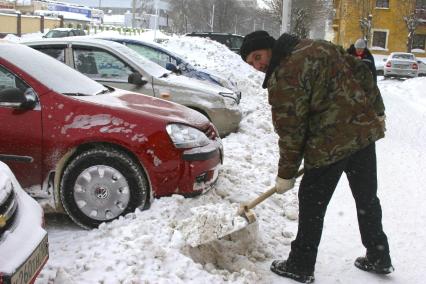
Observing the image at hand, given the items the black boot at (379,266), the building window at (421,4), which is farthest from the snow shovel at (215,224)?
the building window at (421,4)

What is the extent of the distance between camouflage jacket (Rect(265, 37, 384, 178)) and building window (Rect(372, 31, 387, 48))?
139ft

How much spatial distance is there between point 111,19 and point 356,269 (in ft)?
299

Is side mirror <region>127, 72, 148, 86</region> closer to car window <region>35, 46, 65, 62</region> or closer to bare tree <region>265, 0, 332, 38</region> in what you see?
car window <region>35, 46, 65, 62</region>

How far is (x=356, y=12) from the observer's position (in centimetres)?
4350

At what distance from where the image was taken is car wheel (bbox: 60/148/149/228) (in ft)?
14.0

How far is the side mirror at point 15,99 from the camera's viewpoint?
423 centimetres

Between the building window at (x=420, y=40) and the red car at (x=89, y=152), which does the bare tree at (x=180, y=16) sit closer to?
the building window at (x=420, y=40)

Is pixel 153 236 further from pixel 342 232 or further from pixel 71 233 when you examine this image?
pixel 342 232

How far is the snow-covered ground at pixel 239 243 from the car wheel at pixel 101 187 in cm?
16

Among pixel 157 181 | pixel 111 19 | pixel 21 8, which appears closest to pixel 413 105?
pixel 157 181

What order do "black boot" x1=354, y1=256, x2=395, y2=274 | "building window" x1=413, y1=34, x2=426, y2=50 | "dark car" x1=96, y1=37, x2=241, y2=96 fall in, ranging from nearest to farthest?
"black boot" x1=354, y1=256, x2=395, y2=274 → "dark car" x1=96, y1=37, x2=241, y2=96 → "building window" x1=413, y1=34, x2=426, y2=50

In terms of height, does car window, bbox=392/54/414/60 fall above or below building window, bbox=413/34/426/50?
below

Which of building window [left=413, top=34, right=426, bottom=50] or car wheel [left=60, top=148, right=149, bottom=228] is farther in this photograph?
building window [left=413, top=34, right=426, bottom=50]

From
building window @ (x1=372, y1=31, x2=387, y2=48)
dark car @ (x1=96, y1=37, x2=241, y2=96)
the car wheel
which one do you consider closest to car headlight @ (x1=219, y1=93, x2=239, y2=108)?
dark car @ (x1=96, y1=37, x2=241, y2=96)
